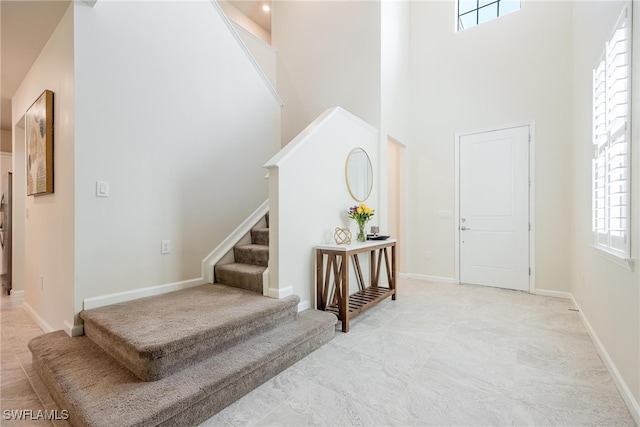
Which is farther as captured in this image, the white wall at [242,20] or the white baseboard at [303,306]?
the white wall at [242,20]

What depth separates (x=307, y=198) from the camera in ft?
9.59

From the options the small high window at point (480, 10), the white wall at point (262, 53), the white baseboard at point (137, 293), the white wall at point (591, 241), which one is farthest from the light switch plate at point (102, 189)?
the small high window at point (480, 10)

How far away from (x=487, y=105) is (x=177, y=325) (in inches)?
183

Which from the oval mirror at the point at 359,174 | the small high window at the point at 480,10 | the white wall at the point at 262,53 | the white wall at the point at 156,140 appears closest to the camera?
the white wall at the point at 156,140

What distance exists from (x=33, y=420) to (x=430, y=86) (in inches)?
218

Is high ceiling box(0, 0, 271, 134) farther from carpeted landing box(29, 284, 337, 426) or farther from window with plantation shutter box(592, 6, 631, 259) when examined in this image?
window with plantation shutter box(592, 6, 631, 259)

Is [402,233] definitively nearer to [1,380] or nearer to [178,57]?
[178,57]

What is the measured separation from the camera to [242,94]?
3670 mm

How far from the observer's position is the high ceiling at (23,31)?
7.41 feet

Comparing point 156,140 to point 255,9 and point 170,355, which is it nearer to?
point 170,355

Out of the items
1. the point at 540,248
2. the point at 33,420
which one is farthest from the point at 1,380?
the point at 540,248

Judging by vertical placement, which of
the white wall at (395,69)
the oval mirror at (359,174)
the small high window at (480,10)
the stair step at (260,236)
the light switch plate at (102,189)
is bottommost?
the stair step at (260,236)

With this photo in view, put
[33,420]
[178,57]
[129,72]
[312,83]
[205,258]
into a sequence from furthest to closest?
[312,83] → [205,258] → [178,57] → [129,72] → [33,420]

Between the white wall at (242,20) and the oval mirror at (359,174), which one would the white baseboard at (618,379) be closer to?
the oval mirror at (359,174)
